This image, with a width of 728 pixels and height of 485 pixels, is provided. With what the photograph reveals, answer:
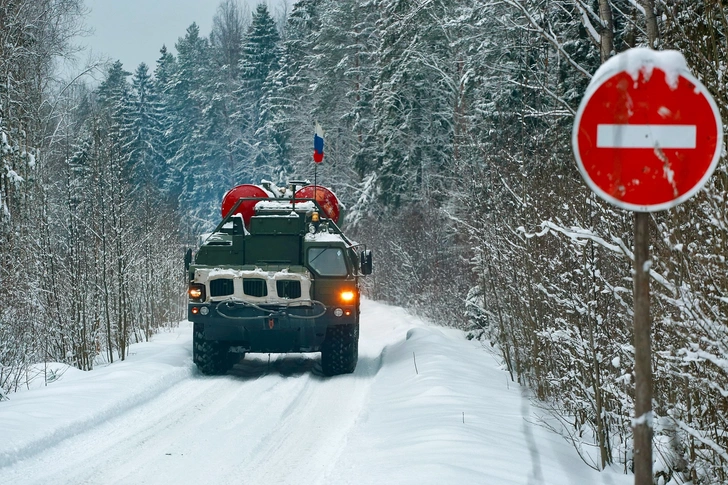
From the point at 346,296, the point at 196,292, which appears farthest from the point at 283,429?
the point at 196,292

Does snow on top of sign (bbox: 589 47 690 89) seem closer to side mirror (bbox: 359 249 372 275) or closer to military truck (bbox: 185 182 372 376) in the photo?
military truck (bbox: 185 182 372 376)

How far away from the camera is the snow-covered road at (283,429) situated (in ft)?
19.9

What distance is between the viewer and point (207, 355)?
Answer: 38.3 feet

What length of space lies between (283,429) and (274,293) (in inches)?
144

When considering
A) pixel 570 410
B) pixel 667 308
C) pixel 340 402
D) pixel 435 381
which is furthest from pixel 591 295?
pixel 340 402

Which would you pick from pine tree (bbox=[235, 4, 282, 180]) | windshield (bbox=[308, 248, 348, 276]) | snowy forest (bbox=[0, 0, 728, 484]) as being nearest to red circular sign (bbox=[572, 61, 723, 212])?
snowy forest (bbox=[0, 0, 728, 484])

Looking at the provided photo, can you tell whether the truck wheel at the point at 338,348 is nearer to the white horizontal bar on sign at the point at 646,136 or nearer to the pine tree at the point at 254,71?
the white horizontal bar on sign at the point at 646,136

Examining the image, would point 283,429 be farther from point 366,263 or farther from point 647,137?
point 647,137

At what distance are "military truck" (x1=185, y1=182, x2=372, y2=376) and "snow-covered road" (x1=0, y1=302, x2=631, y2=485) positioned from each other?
19.2 inches

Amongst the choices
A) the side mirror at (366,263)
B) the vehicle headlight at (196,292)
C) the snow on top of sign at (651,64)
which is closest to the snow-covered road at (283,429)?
the vehicle headlight at (196,292)

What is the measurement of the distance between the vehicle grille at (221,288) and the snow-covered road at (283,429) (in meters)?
1.30

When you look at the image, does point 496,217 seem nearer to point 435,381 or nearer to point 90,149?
point 435,381

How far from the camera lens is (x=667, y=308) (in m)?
5.82

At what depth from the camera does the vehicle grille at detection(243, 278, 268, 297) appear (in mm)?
11531
